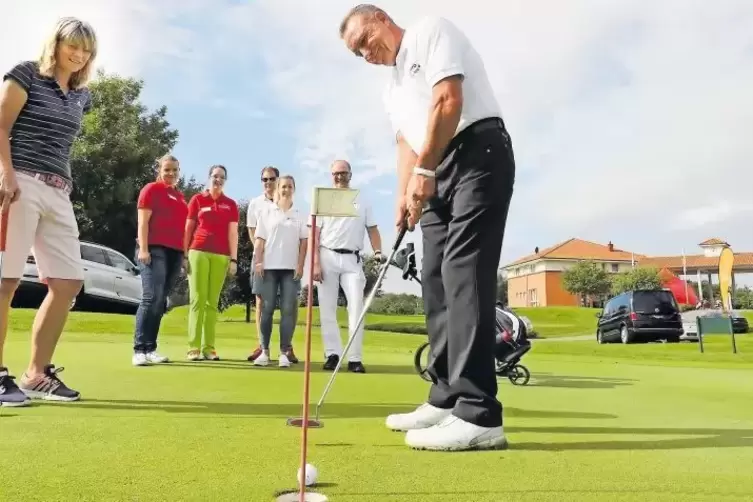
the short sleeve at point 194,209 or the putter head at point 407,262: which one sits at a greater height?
the short sleeve at point 194,209

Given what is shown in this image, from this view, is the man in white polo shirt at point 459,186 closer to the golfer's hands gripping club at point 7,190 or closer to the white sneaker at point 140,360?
the golfer's hands gripping club at point 7,190

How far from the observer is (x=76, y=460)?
2260mm

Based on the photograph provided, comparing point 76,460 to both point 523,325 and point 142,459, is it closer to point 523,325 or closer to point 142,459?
point 142,459

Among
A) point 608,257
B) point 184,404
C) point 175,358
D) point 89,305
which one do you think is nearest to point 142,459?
point 184,404

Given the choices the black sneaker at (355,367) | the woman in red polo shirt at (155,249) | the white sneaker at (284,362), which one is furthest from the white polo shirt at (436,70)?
the white sneaker at (284,362)

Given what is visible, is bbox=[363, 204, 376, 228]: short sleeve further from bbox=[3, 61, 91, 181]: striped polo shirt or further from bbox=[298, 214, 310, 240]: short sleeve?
bbox=[3, 61, 91, 181]: striped polo shirt

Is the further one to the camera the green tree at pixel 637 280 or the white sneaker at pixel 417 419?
the green tree at pixel 637 280

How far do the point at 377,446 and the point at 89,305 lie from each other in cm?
1613

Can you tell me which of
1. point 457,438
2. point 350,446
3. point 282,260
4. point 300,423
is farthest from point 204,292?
point 457,438

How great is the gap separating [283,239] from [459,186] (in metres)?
4.16

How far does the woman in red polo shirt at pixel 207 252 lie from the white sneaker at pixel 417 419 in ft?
13.4

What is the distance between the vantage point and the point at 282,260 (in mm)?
6992

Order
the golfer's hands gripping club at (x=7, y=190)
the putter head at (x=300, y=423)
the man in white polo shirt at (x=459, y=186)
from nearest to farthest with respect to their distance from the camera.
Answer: the man in white polo shirt at (x=459, y=186) < the putter head at (x=300, y=423) < the golfer's hands gripping club at (x=7, y=190)

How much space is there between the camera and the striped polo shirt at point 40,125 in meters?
3.74
